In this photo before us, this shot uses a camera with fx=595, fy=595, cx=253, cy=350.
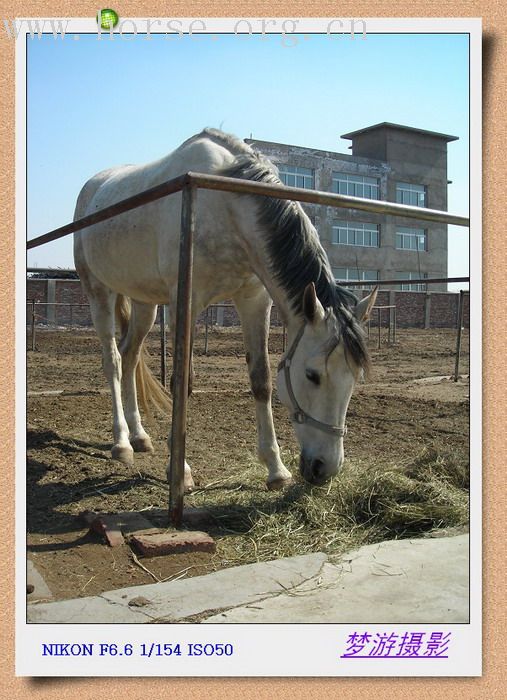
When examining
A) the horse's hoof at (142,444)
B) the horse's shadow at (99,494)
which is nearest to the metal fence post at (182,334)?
the horse's shadow at (99,494)

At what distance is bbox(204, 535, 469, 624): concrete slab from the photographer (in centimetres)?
194

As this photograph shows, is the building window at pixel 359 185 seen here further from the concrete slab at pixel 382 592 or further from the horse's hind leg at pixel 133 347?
the concrete slab at pixel 382 592

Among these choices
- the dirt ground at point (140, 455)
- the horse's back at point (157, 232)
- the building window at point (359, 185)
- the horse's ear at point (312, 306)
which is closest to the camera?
the dirt ground at point (140, 455)

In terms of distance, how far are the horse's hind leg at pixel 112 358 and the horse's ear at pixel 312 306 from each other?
1.90 meters

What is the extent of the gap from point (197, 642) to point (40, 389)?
662 cm

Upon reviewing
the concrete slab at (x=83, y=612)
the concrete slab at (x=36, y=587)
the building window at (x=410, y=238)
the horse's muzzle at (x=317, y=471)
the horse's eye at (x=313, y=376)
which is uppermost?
the building window at (x=410, y=238)

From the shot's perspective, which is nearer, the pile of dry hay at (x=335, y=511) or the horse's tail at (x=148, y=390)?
the pile of dry hay at (x=335, y=511)

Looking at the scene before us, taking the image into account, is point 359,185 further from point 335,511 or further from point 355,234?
point 335,511

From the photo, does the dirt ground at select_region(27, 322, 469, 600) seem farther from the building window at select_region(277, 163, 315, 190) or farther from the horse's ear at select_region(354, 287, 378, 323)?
the building window at select_region(277, 163, 315, 190)

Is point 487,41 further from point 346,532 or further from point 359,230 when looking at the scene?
point 359,230

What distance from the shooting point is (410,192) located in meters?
29.8

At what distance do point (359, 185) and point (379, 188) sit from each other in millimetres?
998

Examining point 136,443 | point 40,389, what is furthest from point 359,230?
point 136,443

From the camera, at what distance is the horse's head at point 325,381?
9.00ft
